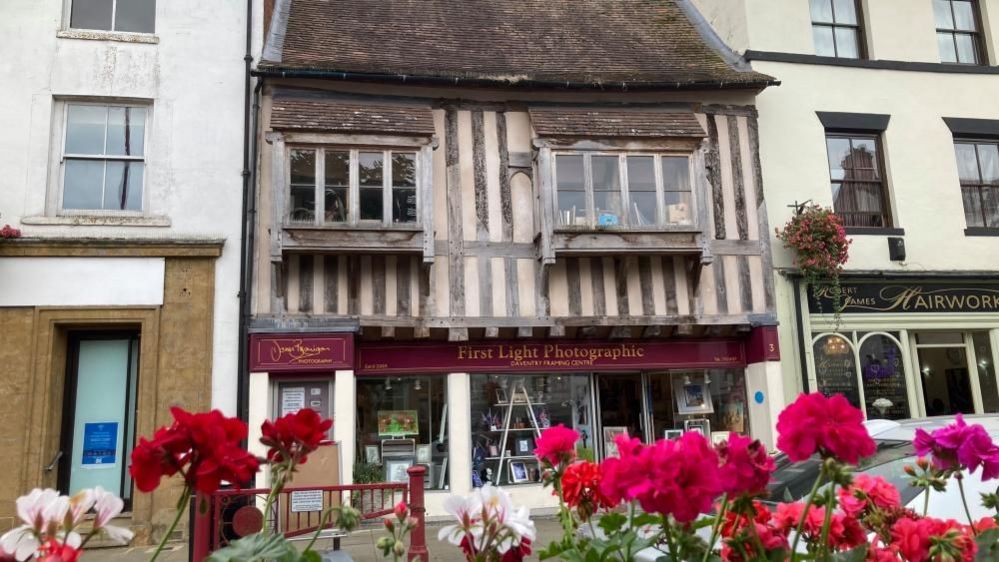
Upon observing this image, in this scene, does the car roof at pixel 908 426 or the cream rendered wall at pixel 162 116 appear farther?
the cream rendered wall at pixel 162 116

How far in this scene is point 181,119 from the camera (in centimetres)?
984

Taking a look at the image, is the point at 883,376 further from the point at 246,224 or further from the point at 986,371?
the point at 246,224

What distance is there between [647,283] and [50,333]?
7.97m

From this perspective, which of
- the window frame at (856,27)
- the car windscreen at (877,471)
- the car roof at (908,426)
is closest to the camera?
the car windscreen at (877,471)

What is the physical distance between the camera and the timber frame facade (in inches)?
373

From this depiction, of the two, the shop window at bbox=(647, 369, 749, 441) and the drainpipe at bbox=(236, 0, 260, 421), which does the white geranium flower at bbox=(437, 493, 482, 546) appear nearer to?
the drainpipe at bbox=(236, 0, 260, 421)

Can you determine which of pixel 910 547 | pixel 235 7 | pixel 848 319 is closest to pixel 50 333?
pixel 235 7

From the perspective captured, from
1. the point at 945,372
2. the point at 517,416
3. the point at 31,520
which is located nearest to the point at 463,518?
the point at 31,520

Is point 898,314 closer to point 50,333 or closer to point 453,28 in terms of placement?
point 453,28

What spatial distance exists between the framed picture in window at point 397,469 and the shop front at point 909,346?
6.04 metres

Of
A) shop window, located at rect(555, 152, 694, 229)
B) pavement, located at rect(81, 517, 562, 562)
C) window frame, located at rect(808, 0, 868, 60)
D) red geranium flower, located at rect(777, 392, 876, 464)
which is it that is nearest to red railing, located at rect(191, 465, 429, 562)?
pavement, located at rect(81, 517, 562, 562)

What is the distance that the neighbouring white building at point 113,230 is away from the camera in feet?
29.4

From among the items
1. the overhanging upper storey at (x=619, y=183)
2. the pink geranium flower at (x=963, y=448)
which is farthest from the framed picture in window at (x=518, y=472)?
the pink geranium flower at (x=963, y=448)

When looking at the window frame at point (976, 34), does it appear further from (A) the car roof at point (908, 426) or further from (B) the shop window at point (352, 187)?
(A) the car roof at point (908, 426)
